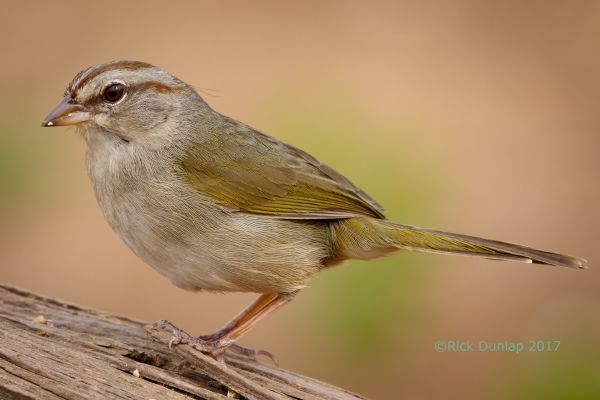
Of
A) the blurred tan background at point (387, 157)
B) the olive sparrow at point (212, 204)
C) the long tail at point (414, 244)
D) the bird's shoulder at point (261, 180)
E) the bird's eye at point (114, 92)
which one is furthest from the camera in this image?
the blurred tan background at point (387, 157)

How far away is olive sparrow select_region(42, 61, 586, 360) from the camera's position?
4738 millimetres

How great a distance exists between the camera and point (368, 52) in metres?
11.3

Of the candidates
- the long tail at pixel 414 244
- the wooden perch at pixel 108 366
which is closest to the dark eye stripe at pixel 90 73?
the wooden perch at pixel 108 366

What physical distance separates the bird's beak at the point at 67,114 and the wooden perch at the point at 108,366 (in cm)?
119

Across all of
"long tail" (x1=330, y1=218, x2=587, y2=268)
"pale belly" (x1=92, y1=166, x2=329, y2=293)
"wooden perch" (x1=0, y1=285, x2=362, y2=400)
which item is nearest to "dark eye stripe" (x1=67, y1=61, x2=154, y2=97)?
"pale belly" (x1=92, y1=166, x2=329, y2=293)

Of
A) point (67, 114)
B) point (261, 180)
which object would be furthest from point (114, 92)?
point (261, 180)

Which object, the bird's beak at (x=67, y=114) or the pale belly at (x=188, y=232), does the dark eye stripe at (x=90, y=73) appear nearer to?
the bird's beak at (x=67, y=114)

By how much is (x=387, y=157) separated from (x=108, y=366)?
158 inches

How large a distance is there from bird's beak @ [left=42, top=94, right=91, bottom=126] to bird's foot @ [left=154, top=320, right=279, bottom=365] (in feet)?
Answer: 4.11

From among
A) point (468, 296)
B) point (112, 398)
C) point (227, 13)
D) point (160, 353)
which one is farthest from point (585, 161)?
point (112, 398)

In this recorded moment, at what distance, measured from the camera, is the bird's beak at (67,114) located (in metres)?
4.81

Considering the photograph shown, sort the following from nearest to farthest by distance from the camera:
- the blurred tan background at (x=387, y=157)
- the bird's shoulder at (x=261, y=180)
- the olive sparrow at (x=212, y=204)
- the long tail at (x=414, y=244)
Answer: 1. the long tail at (x=414, y=244)
2. the olive sparrow at (x=212, y=204)
3. the bird's shoulder at (x=261, y=180)
4. the blurred tan background at (x=387, y=157)

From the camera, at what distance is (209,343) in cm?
496

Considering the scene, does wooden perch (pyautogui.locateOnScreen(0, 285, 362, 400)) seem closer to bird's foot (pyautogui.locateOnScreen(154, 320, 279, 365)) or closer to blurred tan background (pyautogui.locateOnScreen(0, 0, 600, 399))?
bird's foot (pyautogui.locateOnScreen(154, 320, 279, 365))
